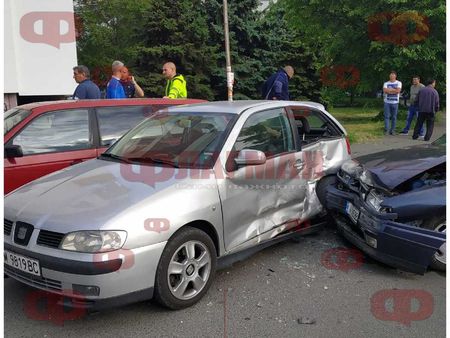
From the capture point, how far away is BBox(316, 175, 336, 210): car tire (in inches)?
179

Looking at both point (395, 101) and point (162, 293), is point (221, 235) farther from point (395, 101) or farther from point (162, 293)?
point (395, 101)

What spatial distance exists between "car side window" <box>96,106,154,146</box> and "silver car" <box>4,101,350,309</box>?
900mm

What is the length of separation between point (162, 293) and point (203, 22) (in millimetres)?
18973

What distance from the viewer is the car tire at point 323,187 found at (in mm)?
4539

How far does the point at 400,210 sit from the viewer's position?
3.57 metres

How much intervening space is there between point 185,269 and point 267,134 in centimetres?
159

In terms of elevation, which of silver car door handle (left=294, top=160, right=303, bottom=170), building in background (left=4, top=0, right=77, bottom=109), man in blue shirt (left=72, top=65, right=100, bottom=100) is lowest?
silver car door handle (left=294, top=160, right=303, bottom=170)

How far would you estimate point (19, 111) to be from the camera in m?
4.92

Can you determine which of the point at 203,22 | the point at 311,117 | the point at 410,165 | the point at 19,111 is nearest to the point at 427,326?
the point at 410,165

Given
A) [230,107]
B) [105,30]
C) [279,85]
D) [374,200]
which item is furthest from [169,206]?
[105,30]

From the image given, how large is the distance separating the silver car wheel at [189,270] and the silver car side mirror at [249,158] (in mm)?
768

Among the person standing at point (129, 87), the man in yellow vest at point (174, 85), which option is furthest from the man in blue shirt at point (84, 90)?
the man in yellow vest at point (174, 85)

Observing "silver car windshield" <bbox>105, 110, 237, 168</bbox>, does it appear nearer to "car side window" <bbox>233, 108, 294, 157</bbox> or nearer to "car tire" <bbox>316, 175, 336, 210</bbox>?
"car side window" <bbox>233, 108, 294, 157</bbox>

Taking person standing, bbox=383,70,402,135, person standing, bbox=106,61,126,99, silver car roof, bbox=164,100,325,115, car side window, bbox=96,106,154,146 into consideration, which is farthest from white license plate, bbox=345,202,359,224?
person standing, bbox=383,70,402,135
